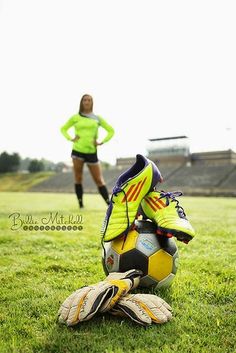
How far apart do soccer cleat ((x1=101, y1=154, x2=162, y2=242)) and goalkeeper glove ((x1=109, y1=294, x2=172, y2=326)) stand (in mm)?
584

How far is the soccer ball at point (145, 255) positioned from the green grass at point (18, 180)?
4679cm

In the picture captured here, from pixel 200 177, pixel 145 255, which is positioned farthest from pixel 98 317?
pixel 200 177

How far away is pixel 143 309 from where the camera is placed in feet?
6.60

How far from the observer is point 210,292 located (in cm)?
257

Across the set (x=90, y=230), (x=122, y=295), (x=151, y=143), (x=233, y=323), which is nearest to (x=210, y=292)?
(x=233, y=323)

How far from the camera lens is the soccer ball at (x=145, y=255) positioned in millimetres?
2537

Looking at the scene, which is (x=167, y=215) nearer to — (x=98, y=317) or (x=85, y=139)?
(x=98, y=317)

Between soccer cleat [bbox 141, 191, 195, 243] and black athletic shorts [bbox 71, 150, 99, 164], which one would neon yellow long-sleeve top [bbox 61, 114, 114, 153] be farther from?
soccer cleat [bbox 141, 191, 195, 243]

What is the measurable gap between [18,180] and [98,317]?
55492 millimetres

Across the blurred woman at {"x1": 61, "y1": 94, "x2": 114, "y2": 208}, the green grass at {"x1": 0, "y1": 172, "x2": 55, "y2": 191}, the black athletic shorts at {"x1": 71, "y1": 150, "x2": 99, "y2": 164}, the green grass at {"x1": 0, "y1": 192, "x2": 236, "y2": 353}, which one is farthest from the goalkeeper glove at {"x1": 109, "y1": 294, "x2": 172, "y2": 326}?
the green grass at {"x1": 0, "y1": 172, "x2": 55, "y2": 191}

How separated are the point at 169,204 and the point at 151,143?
162ft

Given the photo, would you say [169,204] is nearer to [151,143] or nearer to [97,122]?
[97,122]

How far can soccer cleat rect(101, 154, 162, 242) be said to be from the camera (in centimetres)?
262

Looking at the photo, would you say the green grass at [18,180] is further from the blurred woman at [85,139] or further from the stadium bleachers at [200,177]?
the blurred woman at [85,139]
